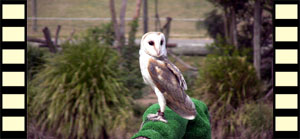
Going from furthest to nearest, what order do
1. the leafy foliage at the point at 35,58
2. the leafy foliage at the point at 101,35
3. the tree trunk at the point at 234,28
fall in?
1. the tree trunk at the point at 234,28
2. the leafy foliage at the point at 35,58
3. the leafy foliage at the point at 101,35

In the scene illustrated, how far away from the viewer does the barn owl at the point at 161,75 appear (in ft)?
7.65

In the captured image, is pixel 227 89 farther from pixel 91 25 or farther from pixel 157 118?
pixel 91 25

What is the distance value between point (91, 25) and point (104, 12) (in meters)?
0.51

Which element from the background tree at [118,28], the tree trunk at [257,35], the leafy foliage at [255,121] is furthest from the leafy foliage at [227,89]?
the background tree at [118,28]

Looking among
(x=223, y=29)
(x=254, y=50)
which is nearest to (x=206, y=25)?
(x=223, y=29)

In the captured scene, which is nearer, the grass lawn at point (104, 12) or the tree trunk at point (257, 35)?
the tree trunk at point (257, 35)

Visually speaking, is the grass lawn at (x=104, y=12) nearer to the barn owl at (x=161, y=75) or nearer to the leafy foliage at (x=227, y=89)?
the leafy foliage at (x=227, y=89)

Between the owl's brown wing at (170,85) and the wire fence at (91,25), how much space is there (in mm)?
3162

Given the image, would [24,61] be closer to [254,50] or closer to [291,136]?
[291,136]

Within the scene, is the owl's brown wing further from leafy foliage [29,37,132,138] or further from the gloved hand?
leafy foliage [29,37,132,138]

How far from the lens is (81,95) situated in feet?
17.3

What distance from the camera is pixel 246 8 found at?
671 centimetres

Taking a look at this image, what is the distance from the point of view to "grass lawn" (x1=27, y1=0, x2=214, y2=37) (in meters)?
6.93

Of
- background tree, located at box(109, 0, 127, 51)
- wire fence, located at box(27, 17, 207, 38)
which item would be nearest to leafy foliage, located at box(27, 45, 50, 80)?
wire fence, located at box(27, 17, 207, 38)
